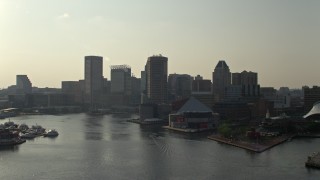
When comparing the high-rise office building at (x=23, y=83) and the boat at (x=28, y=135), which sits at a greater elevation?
the high-rise office building at (x=23, y=83)

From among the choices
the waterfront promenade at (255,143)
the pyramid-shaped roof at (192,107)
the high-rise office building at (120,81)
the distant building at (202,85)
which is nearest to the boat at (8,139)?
the waterfront promenade at (255,143)

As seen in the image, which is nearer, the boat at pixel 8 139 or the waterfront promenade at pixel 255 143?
the waterfront promenade at pixel 255 143

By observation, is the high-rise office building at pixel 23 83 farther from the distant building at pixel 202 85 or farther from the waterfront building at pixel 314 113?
the waterfront building at pixel 314 113

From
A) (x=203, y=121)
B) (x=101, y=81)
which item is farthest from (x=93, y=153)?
(x=101, y=81)

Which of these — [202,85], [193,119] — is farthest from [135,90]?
[193,119]

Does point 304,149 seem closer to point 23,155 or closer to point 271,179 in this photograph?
point 271,179

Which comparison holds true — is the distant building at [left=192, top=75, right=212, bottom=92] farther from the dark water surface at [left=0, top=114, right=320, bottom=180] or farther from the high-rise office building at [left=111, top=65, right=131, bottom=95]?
the dark water surface at [left=0, top=114, right=320, bottom=180]

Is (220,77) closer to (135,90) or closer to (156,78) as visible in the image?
(156,78)
